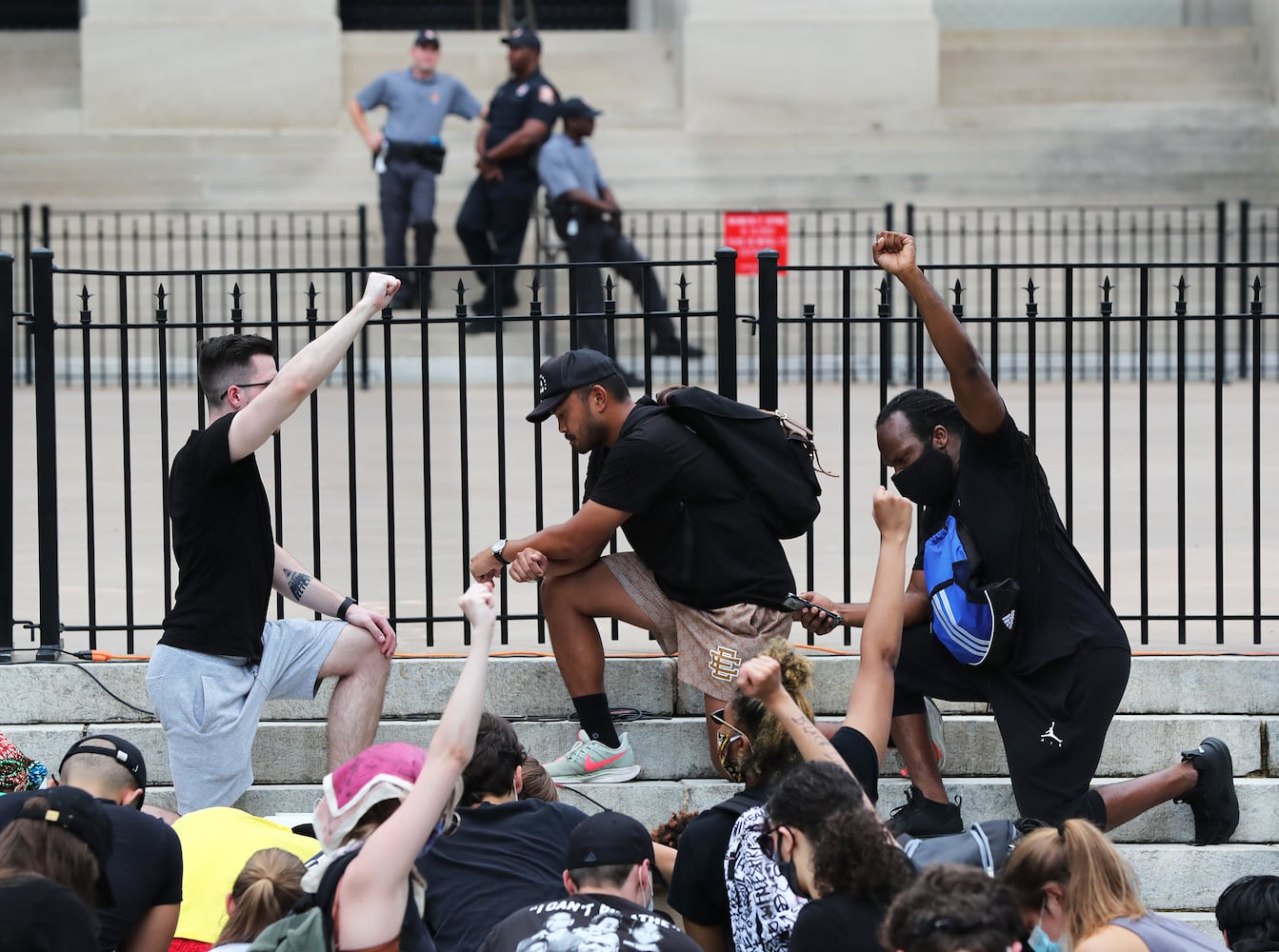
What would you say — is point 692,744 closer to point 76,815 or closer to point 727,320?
point 727,320

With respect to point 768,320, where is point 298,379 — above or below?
below

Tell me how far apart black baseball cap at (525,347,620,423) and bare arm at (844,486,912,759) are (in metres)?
1.18

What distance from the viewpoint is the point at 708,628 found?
6.19 metres

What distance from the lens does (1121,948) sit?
423 centimetres

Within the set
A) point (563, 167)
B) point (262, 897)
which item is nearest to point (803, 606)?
point (262, 897)

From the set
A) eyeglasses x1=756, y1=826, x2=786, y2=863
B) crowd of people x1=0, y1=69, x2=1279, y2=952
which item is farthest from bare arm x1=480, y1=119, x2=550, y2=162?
eyeglasses x1=756, y1=826, x2=786, y2=863

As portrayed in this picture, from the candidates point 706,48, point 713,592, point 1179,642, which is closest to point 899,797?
point 713,592

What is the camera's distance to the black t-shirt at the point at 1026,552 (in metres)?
5.81

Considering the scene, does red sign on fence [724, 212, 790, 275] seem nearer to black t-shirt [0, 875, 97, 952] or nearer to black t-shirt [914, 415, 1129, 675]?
black t-shirt [914, 415, 1129, 675]

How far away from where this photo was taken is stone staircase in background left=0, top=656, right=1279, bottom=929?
251 inches

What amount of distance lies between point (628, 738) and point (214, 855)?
5.63 ft

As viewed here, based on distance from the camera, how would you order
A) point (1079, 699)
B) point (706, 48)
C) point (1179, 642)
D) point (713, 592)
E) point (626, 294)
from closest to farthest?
point (1079, 699), point (713, 592), point (1179, 642), point (626, 294), point (706, 48)

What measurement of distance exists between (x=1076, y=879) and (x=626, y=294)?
13622mm

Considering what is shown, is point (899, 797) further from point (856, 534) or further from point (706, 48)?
point (706, 48)
